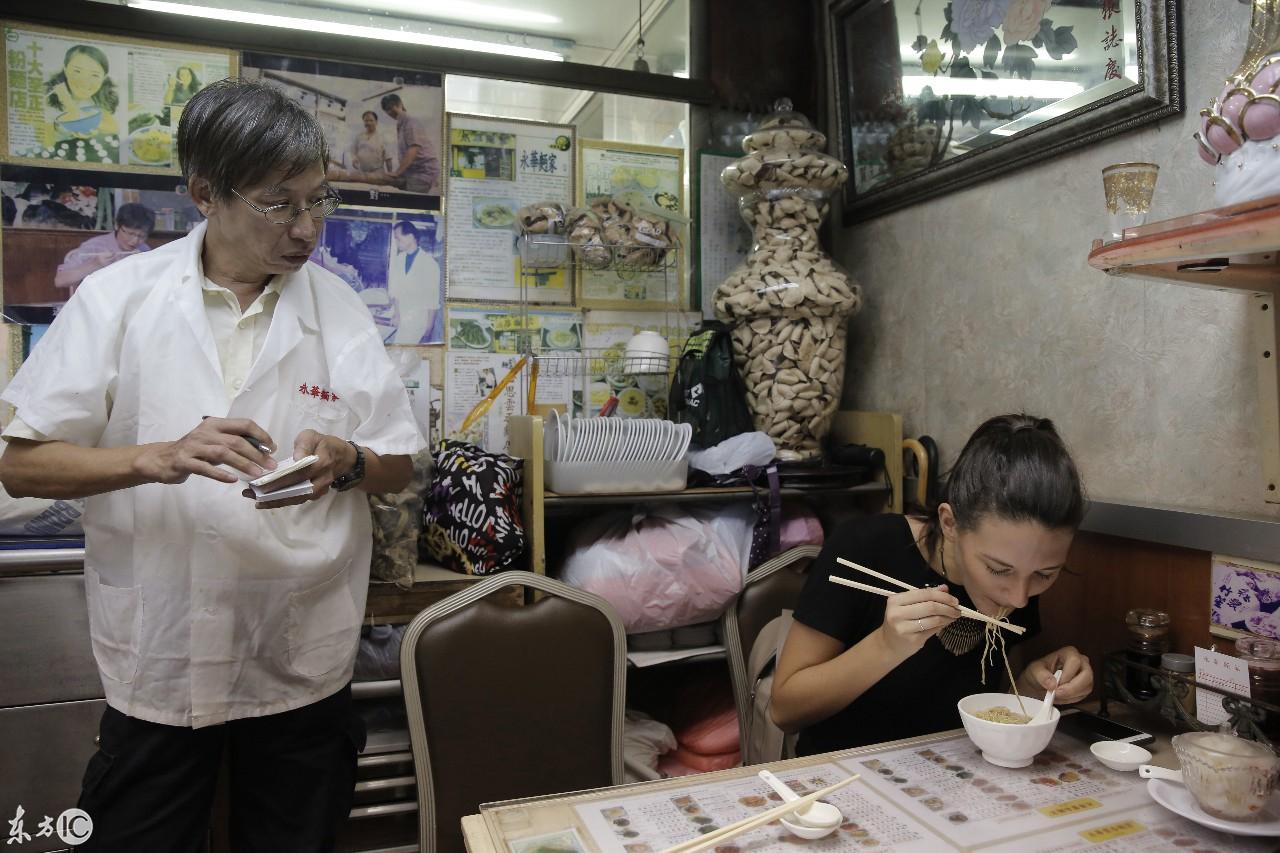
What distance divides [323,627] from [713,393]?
4.63ft

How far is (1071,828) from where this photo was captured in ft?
3.74

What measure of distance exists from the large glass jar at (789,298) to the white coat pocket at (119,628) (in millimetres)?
1762

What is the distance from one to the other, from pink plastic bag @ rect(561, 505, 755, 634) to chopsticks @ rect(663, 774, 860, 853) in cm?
118

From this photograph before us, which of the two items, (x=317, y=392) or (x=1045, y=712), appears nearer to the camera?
(x=1045, y=712)

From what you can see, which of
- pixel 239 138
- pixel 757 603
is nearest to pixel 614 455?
pixel 757 603

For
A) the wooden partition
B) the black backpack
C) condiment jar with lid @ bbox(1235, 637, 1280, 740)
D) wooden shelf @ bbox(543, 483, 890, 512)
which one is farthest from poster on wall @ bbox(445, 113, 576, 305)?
condiment jar with lid @ bbox(1235, 637, 1280, 740)

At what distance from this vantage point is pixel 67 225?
7.70 ft

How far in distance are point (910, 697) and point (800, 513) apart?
1.02 meters

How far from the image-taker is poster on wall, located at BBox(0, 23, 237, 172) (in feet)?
7.59

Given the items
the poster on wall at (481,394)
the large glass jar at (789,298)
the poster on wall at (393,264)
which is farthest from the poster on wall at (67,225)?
the large glass jar at (789,298)

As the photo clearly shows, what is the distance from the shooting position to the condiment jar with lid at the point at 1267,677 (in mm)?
1373

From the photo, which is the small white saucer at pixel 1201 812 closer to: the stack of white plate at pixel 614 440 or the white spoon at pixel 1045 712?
the white spoon at pixel 1045 712

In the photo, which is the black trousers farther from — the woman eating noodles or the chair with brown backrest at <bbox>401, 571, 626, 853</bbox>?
the woman eating noodles

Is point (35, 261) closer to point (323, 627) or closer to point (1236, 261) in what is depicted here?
point (323, 627)
